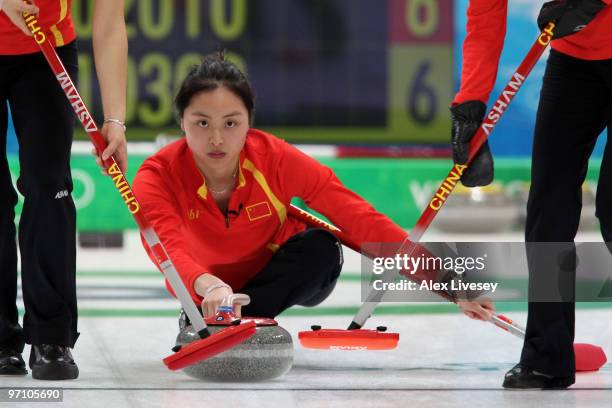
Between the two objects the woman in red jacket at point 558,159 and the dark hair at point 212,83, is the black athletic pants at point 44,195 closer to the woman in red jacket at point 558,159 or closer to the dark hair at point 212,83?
the dark hair at point 212,83

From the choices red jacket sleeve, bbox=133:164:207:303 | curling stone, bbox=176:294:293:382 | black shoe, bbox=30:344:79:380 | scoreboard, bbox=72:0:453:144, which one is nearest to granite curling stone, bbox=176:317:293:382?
curling stone, bbox=176:294:293:382

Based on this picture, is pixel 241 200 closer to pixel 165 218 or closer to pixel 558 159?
pixel 165 218

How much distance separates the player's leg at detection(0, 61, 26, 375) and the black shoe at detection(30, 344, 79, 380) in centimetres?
10

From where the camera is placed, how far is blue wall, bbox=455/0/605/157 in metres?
7.82

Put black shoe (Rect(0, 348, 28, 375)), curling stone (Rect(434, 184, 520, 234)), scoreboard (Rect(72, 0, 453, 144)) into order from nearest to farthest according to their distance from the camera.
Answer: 1. black shoe (Rect(0, 348, 28, 375))
2. scoreboard (Rect(72, 0, 453, 144))
3. curling stone (Rect(434, 184, 520, 234))

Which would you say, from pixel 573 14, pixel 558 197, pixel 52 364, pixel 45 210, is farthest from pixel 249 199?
pixel 573 14

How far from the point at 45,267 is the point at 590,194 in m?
5.13

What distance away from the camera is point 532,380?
289 centimetres

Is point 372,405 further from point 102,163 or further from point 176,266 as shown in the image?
point 102,163

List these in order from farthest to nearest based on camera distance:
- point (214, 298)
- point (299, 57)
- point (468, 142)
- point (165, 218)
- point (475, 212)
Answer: point (475, 212) → point (299, 57) → point (165, 218) → point (468, 142) → point (214, 298)

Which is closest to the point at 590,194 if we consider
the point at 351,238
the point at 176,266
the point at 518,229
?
the point at 518,229

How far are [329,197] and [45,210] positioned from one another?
0.75m

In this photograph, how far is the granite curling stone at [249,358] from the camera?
2889 millimetres

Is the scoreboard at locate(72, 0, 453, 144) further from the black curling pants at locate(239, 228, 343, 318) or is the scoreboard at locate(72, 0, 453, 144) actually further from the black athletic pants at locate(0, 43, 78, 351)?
the black athletic pants at locate(0, 43, 78, 351)
